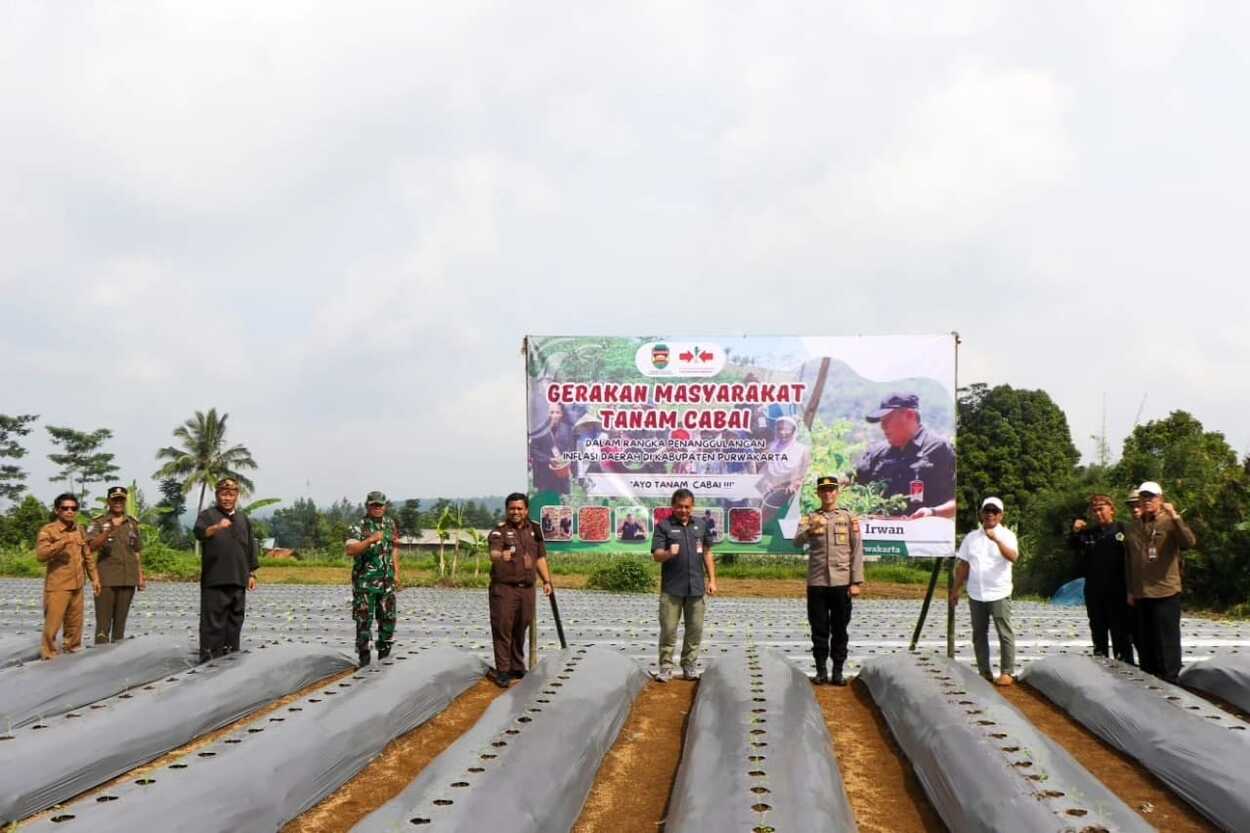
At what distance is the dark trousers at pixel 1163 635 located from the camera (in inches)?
269

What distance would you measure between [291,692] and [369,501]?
149 centimetres

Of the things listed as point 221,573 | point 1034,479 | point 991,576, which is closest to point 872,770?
point 991,576

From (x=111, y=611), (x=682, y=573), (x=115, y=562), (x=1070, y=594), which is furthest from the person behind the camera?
(x=1070, y=594)

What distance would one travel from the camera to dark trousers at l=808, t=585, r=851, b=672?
23.5ft

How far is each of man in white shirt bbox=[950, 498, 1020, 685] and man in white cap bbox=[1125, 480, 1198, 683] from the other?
2.66 ft

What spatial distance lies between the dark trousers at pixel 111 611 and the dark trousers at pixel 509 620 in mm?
3127

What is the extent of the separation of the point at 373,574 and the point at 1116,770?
16.7ft

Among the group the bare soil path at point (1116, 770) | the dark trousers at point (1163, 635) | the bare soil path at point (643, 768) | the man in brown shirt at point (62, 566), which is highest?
the man in brown shirt at point (62, 566)

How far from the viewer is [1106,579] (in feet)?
24.1

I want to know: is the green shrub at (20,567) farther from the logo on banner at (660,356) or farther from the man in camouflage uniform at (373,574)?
the man in camouflage uniform at (373,574)

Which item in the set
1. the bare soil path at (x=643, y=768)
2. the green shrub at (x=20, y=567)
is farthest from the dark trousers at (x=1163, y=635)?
the green shrub at (x=20, y=567)

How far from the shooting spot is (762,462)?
44.9ft

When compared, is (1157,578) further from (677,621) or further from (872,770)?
(677,621)

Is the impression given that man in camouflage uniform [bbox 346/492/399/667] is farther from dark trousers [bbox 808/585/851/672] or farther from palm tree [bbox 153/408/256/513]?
palm tree [bbox 153/408/256/513]
